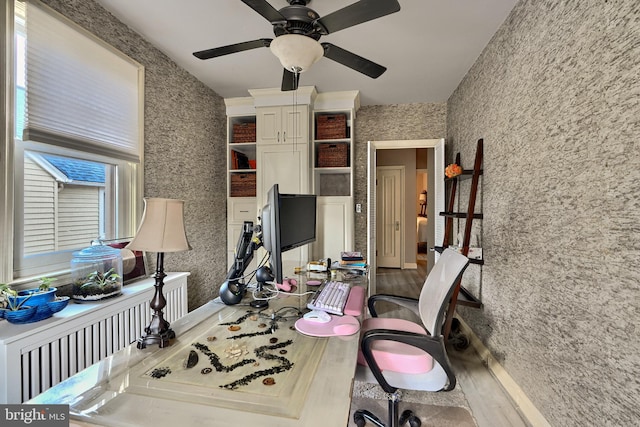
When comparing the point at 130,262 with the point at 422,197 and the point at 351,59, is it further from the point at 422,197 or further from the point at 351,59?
the point at 422,197

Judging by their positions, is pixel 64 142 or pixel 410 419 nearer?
pixel 410 419

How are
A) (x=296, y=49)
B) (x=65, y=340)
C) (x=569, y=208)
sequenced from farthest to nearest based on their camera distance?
(x=296, y=49)
(x=65, y=340)
(x=569, y=208)

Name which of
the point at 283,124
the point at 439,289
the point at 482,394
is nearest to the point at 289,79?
the point at 283,124

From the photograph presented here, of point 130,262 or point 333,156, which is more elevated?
point 333,156

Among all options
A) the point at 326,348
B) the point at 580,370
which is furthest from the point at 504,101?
the point at 326,348

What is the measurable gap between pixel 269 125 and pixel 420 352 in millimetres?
2772

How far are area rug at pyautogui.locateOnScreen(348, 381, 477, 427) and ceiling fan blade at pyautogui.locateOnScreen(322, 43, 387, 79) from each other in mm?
1930

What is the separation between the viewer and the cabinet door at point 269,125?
Answer: 3.28 metres

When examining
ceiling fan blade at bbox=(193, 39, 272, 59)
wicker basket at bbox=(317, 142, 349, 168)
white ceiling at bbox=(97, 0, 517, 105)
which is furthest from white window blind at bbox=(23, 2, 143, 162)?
wicker basket at bbox=(317, 142, 349, 168)

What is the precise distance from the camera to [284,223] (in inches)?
61.1

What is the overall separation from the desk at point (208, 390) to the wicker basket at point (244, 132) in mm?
2854

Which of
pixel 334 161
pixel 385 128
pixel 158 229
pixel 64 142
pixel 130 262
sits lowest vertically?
pixel 130 262

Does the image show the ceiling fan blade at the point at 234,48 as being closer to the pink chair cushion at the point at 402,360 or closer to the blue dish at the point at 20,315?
the blue dish at the point at 20,315

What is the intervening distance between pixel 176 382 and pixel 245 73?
286cm
